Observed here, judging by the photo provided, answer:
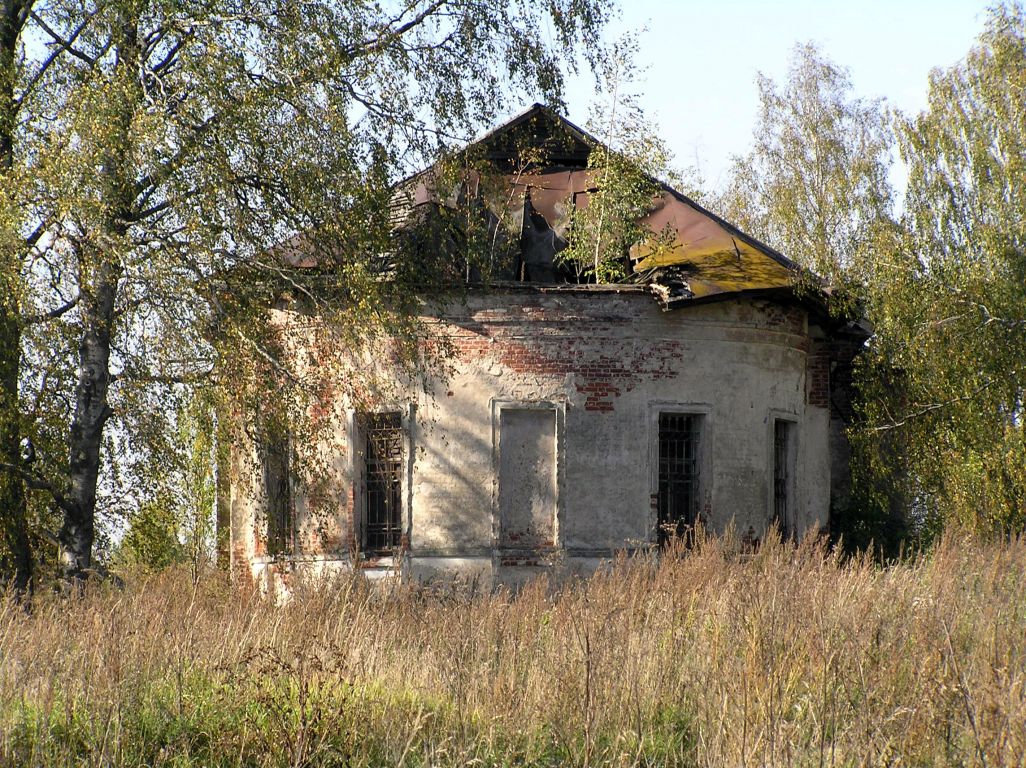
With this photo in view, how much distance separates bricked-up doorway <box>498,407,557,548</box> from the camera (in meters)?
15.1

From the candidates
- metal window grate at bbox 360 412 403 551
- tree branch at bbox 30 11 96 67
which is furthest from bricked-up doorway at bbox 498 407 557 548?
tree branch at bbox 30 11 96 67

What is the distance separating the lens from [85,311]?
1179 centimetres

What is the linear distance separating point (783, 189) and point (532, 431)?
14215mm

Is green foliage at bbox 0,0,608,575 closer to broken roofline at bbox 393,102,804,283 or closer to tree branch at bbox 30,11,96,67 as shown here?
tree branch at bbox 30,11,96,67

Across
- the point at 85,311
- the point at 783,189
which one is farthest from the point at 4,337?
the point at 783,189

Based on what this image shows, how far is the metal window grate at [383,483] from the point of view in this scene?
15609 mm

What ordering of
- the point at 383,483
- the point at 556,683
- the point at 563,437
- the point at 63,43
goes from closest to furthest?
the point at 556,683 < the point at 63,43 < the point at 563,437 < the point at 383,483

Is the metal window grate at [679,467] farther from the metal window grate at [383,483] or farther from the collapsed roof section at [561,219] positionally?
the metal window grate at [383,483]

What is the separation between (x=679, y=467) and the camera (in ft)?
51.8

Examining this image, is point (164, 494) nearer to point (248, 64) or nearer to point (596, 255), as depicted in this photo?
point (248, 64)

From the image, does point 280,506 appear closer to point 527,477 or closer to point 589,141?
point 527,477

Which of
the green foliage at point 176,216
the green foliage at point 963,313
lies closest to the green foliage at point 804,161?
the green foliage at point 963,313

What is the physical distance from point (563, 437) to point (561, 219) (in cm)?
361

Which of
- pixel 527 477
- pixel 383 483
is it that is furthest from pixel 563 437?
pixel 383 483
